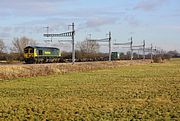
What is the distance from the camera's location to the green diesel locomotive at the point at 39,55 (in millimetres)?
65125

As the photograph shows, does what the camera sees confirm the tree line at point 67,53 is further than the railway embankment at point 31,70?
Yes

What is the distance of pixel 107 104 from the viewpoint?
16.9 metres

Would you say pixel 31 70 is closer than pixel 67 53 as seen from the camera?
Yes

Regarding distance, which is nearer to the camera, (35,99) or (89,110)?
(89,110)

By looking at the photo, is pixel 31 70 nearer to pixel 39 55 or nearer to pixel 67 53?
pixel 39 55

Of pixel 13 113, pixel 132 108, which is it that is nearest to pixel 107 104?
pixel 132 108

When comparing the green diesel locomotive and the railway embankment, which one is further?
the green diesel locomotive

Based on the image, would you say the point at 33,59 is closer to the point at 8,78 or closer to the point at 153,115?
the point at 8,78

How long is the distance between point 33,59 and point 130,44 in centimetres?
4730

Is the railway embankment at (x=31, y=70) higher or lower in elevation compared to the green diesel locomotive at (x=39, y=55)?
lower

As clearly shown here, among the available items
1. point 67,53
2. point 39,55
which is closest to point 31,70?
point 39,55

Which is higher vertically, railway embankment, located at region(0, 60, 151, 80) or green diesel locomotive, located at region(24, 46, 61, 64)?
green diesel locomotive, located at region(24, 46, 61, 64)

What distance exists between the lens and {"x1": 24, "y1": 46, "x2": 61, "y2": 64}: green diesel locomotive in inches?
2564

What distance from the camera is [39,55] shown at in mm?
67562
